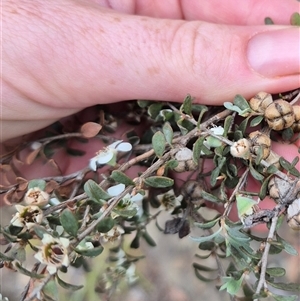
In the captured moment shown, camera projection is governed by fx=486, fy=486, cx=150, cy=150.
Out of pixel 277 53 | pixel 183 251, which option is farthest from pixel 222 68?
pixel 183 251

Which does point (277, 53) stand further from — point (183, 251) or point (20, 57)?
point (183, 251)

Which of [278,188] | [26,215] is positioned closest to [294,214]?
[278,188]

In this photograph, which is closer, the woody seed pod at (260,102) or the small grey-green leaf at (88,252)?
the small grey-green leaf at (88,252)

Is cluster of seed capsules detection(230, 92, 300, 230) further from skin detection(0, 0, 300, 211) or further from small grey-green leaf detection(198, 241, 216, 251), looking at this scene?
small grey-green leaf detection(198, 241, 216, 251)

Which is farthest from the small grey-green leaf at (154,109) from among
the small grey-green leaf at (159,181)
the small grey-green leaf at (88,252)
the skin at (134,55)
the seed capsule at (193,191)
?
the small grey-green leaf at (88,252)

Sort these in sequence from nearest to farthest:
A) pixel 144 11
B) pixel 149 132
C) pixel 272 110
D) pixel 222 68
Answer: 1. pixel 272 110
2. pixel 222 68
3. pixel 149 132
4. pixel 144 11

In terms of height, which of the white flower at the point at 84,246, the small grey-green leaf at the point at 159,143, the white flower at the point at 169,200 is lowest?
the white flower at the point at 169,200

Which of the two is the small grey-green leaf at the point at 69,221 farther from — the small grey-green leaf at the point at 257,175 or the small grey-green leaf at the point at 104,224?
the small grey-green leaf at the point at 257,175
